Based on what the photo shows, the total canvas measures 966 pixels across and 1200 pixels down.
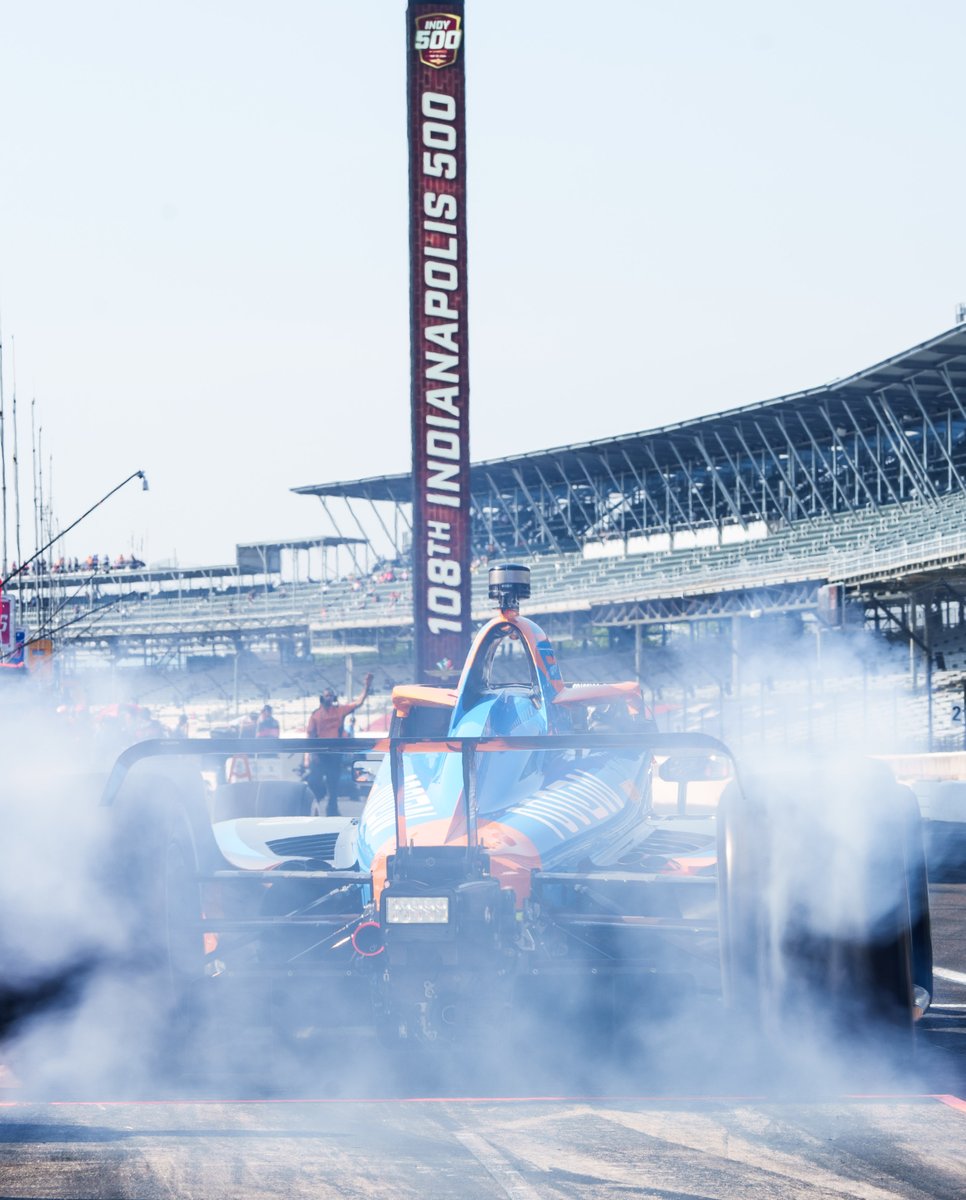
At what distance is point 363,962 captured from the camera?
6.00 metres

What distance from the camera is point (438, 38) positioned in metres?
23.1

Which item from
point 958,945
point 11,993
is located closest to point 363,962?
point 11,993

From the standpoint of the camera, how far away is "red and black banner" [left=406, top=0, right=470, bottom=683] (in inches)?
891

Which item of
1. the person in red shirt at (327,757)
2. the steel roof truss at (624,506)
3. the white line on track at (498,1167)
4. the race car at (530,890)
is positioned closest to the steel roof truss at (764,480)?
the steel roof truss at (624,506)

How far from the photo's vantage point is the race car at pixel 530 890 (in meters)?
5.65

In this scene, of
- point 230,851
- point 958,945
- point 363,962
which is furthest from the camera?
point 958,945

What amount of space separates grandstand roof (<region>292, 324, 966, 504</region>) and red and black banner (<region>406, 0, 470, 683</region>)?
1846cm

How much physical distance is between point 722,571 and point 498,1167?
4073 cm

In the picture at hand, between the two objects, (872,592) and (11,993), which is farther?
(872,592)

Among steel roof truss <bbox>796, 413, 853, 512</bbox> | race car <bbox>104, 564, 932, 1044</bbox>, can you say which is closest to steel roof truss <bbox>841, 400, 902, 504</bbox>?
steel roof truss <bbox>796, 413, 853, 512</bbox>

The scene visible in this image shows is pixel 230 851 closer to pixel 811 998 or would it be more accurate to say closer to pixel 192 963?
pixel 192 963

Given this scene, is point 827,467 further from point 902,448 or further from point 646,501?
point 646,501

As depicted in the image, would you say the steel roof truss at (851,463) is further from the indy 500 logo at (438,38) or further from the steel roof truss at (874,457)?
the indy 500 logo at (438,38)

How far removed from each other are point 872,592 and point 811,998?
103 feet
